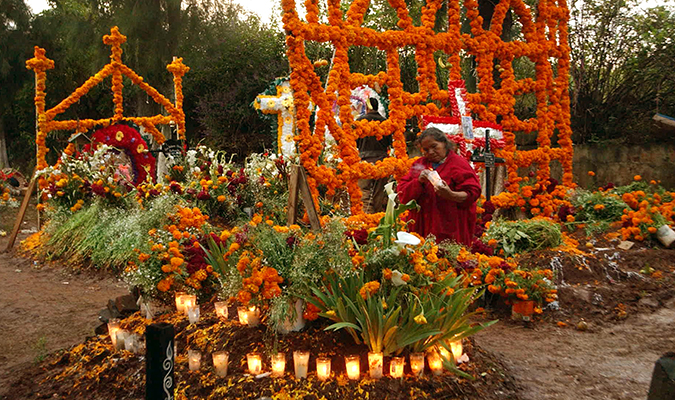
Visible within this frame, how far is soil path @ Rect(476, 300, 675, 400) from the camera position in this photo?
3051 millimetres

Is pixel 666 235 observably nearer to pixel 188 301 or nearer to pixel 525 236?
pixel 525 236

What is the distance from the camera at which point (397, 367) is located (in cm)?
274

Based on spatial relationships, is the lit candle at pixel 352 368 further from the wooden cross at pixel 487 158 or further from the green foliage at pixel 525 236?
the wooden cross at pixel 487 158

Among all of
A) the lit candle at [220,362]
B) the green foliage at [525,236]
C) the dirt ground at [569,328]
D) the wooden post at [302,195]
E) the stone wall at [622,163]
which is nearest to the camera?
the lit candle at [220,362]

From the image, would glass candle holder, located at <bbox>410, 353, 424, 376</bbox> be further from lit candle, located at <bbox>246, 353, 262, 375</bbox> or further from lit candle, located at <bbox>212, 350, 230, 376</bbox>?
lit candle, located at <bbox>212, 350, 230, 376</bbox>

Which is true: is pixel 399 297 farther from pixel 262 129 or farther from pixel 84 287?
pixel 262 129

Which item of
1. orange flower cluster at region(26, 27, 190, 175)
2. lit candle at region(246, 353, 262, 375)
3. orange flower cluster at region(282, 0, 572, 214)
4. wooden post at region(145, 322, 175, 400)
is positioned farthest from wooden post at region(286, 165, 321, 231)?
orange flower cluster at region(26, 27, 190, 175)

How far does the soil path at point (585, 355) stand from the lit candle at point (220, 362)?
1.71 meters

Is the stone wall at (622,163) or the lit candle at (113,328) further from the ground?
the stone wall at (622,163)

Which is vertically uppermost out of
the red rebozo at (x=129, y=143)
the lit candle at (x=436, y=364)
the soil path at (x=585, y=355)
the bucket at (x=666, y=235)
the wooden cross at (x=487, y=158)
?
the red rebozo at (x=129, y=143)

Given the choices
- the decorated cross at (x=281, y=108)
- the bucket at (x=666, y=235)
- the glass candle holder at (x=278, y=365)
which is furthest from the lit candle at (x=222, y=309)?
the decorated cross at (x=281, y=108)

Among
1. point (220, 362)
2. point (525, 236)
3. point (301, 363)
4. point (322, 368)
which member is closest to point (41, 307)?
point (220, 362)

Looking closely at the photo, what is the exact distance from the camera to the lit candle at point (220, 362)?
112 inches

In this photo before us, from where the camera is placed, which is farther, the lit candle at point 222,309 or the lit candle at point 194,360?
the lit candle at point 222,309
